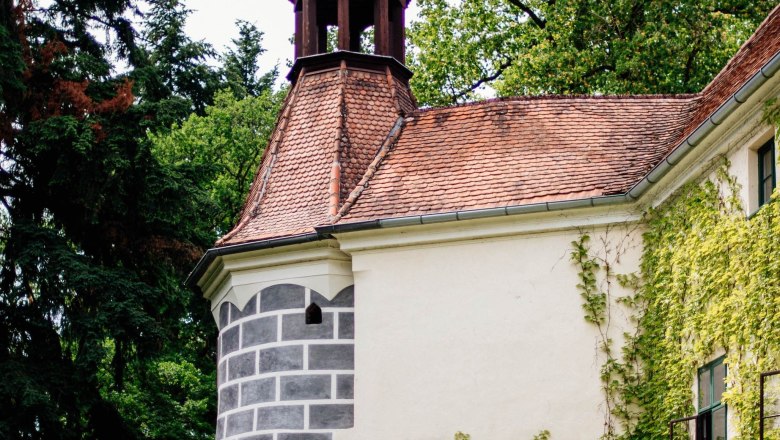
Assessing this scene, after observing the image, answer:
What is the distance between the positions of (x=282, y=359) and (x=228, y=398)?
3.77ft

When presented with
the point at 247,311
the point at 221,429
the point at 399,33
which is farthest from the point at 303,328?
the point at 399,33

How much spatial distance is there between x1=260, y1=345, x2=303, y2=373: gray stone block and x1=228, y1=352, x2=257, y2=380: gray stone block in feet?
0.57

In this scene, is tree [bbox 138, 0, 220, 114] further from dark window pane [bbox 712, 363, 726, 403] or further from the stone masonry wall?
dark window pane [bbox 712, 363, 726, 403]

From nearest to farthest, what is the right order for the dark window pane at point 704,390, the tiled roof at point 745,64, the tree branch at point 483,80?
the dark window pane at point 704,390 < the tiled roof at point 745,64 < the tree branch at point 483,80

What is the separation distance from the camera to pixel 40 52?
24703 mm

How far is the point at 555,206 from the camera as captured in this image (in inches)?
713

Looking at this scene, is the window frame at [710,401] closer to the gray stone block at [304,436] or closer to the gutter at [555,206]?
the gutter at [555,206]

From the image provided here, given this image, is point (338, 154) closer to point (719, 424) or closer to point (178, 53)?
point (719, 424)

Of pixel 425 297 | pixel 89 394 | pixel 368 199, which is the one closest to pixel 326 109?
pixel 368 199

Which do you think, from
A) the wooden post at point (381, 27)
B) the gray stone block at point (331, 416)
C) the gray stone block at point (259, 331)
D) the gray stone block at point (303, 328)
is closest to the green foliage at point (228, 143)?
the wooden post at point (381, 27)

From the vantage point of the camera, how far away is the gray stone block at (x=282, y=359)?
1916cm

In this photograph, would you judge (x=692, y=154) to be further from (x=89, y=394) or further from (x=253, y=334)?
(x=89, y=394)

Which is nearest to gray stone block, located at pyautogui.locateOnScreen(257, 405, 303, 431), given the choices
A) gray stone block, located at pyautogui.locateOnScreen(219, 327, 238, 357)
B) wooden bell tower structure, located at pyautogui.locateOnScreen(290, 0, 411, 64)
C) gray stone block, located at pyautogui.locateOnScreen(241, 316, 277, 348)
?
gray stone block, located at pyautogui.locateOnScreen(241, 316, 277, 348)

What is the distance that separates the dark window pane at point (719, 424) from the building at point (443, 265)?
2.12 meters
